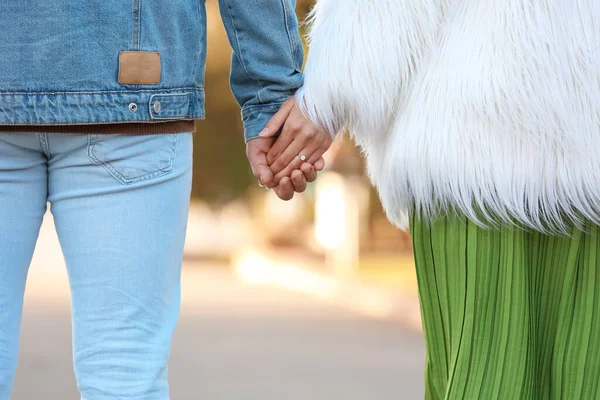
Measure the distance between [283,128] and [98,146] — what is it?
0.55 meters

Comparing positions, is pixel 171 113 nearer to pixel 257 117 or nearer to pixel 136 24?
pixel 136 24

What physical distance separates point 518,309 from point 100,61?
0.96m

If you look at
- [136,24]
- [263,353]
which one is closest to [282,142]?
[136,24]

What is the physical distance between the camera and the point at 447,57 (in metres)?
2.02

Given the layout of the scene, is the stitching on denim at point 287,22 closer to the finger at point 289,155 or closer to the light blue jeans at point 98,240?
the finger at point 289,155

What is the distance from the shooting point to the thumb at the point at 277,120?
7.75 ft

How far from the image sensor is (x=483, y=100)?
6.43 feet

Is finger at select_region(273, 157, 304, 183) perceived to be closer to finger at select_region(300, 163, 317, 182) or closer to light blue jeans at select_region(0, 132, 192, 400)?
finger at select_region(300, 163, 317, 182)

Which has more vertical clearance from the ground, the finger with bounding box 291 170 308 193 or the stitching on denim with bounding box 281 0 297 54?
the stitching on denim with bounding box 281 0 297 54

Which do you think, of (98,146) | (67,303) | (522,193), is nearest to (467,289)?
(522,193)

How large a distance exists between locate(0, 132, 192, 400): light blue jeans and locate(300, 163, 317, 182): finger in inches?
21.3

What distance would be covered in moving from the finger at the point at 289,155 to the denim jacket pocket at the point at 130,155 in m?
0.47

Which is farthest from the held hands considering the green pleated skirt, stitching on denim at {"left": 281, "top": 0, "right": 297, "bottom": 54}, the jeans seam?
the jeans seam

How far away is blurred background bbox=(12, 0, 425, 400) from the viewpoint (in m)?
5.77
